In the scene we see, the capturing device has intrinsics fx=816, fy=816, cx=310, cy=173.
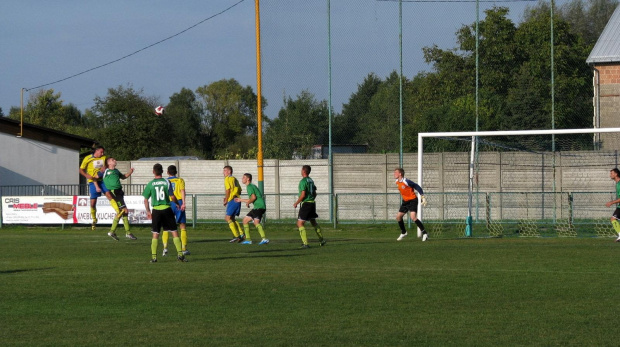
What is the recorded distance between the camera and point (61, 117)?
295 feet

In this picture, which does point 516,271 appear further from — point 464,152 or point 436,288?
point 464,152

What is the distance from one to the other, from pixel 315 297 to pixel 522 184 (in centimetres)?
2037

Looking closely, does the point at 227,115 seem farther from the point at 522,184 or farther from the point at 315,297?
the point at 315,297

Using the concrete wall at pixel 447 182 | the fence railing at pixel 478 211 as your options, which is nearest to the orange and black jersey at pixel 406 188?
the fence railing at pixel 478 211

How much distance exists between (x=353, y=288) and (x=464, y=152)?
63.6 ft

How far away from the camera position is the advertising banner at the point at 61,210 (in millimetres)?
30078

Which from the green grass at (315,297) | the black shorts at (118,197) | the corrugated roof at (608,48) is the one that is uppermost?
the corrugated roof at (608,48)

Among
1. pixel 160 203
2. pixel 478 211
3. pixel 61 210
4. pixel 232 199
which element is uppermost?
pixel 160 203

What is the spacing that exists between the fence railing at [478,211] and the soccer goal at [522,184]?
3 cm

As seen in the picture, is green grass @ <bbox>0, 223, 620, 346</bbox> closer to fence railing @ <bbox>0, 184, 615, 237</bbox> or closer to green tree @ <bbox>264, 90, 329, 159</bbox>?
fence railing @ <bbox>0, 184, 615, 237</bbox>

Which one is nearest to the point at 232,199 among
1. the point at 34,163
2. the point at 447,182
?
the point at 447,182

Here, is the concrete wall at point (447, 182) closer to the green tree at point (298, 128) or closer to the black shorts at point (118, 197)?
the green tree at point (298, 128)

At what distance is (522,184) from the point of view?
2986cm

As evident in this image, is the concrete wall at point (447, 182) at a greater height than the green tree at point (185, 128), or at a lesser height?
lesser
